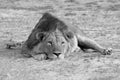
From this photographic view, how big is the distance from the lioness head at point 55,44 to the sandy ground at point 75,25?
0.49 feet

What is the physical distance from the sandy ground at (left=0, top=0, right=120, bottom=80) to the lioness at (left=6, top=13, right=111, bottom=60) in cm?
15

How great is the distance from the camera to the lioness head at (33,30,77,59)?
800 cm

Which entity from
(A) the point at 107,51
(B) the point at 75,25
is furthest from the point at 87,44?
(B) the point at 75,25

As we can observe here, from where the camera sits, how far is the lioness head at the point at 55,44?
8.00 meters

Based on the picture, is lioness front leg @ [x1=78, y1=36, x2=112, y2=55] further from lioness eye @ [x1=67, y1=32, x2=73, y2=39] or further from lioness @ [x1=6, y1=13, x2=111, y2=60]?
lioness eye @ [x1=67, y1=32, x2=73, y2=39]

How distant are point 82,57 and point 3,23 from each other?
197 inches

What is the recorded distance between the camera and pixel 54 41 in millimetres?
8039

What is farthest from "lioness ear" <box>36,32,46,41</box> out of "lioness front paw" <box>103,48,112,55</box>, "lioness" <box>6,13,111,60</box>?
"lioness front paw" <box>103,48,112,55</box>

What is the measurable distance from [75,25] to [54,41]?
2.11 meters

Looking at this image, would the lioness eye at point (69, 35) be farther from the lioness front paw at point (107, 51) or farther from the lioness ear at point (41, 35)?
the lioness front paw at point (107, 51)

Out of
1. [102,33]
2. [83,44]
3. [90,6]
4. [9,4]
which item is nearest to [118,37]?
[102,33]

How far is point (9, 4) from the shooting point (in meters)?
17.4

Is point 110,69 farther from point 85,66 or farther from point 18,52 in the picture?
point 18,52

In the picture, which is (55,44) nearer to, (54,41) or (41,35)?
(54,41)
